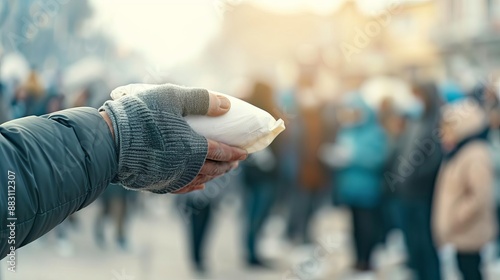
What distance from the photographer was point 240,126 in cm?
139

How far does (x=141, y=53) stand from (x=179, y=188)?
128 inches

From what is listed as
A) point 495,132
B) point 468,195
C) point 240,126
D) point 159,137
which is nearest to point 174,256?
point 468,195

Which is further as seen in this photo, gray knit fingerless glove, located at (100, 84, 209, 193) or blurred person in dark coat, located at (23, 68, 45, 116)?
blurred person in dark coat, located at (23, 68, 45, 116)

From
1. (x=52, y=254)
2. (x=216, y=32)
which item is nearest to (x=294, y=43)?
(x=216, y=32)

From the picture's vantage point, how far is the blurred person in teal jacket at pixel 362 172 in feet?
13.8

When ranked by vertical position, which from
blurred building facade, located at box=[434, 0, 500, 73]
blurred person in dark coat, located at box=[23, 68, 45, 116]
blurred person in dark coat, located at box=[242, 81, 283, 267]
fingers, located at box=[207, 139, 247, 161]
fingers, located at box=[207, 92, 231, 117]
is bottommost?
blurred person in dark coat, located at box=[242, 81, 283, 267]

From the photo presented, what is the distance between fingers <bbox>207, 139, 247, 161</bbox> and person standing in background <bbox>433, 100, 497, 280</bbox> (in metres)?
2.34

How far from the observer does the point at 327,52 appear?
4793mm

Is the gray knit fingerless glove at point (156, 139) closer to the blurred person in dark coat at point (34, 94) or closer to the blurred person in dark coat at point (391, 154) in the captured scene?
the blurred person in dark coat at point (391, 154)

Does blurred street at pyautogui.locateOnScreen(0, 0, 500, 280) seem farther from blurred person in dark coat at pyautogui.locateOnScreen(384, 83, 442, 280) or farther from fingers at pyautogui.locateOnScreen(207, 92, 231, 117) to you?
fingers at pyautogui.locateOnScreen(207, 92, 231, 117)

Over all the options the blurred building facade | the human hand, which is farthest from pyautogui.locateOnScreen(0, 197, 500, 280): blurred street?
the human hand

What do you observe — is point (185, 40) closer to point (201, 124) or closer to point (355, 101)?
point (355, 101)

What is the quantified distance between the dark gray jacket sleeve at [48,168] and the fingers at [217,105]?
0.28m

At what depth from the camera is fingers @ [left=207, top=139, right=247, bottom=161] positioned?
1.31 metres
